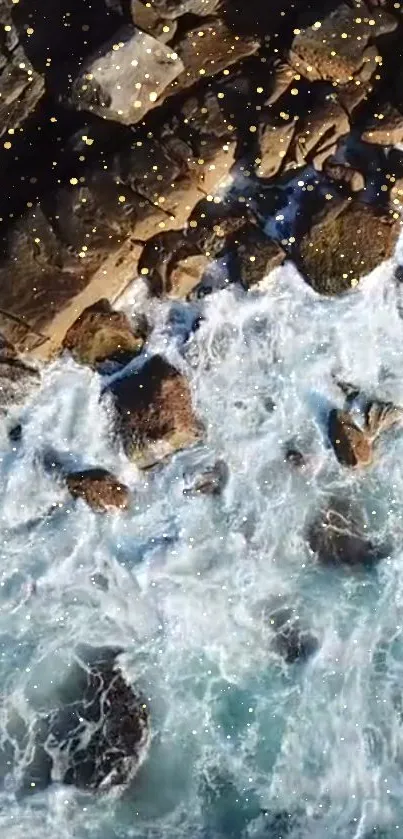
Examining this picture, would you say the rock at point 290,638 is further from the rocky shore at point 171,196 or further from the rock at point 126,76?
the rock at point 126,76

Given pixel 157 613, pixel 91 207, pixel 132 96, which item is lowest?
pixel 157 613

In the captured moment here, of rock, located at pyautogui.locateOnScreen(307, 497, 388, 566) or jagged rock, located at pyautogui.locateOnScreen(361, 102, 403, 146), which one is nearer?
jagged rock, located at pyautogui.locateOnScreen(361, 102, 403, 146)

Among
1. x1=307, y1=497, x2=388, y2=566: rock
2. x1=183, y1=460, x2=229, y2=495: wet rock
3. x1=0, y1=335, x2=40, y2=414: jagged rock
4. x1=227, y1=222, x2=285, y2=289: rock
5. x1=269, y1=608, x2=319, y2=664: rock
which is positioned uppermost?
x1=0, y1=335, x2=40, y2=414: jagged rock

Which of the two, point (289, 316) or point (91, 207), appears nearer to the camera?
point (91, 207)

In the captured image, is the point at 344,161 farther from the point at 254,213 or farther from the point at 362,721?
the point at 362,721

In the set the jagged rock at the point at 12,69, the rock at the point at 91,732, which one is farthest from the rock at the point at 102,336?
the rock at the point at 91,732

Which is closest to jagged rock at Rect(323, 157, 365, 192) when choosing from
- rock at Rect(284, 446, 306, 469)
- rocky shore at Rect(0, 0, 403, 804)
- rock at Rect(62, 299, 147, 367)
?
rocky shore at Rect(0, 0, 403, 804)

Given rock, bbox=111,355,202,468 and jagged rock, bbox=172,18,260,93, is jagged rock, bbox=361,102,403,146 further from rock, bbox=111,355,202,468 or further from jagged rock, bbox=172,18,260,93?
rock, bbox=111,355,202,468

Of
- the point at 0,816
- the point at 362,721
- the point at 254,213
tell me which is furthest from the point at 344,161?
the point at 0,816
